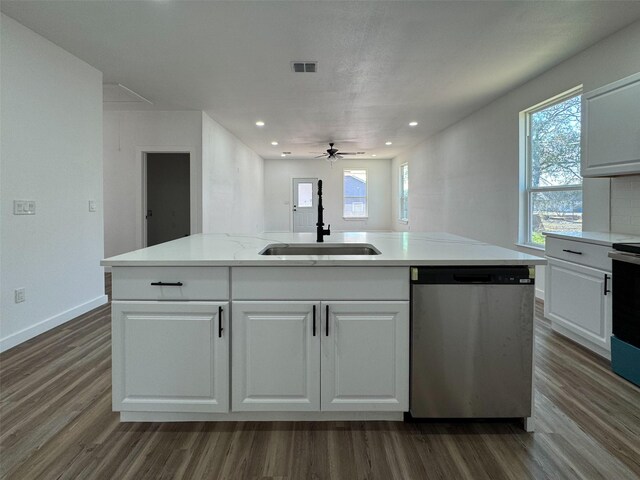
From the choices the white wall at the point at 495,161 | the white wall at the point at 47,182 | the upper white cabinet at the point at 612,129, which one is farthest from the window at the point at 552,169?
the white wall at the point at 47,182

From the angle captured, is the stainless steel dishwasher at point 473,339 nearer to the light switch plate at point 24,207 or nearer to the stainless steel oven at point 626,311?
the stainless steel oven at point 626,311

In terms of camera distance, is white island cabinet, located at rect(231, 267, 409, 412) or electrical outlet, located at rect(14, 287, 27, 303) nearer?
white island cabinet, located at rect(231, 267, 409, 412)

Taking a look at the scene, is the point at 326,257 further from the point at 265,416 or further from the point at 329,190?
the point at 329,190

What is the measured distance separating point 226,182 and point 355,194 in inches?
227

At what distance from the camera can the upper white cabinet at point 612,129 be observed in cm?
254

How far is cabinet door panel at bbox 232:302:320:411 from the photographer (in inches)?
65.2

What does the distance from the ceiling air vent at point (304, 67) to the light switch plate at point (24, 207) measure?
2.77m

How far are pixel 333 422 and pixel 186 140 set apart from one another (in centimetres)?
514

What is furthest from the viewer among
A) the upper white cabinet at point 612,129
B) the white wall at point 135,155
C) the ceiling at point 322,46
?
the white wall at point 135,155

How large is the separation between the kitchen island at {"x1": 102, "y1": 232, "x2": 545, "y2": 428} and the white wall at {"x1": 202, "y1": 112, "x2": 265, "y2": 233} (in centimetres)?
431

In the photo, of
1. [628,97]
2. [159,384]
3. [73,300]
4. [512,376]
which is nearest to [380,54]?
[628,97]

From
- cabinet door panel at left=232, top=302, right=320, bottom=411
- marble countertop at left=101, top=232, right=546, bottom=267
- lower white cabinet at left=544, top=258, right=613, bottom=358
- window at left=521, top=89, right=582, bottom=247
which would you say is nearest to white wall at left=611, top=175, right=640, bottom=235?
window at left=521, top=89, right=582, bottom=247

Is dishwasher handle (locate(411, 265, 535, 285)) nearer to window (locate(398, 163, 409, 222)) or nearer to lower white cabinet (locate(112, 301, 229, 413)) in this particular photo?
lower white cabinet (locate(112, 301, 229, 413))

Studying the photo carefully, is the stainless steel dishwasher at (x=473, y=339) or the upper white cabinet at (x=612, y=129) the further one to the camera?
the upper white cabinet at (x=612, y=129)
